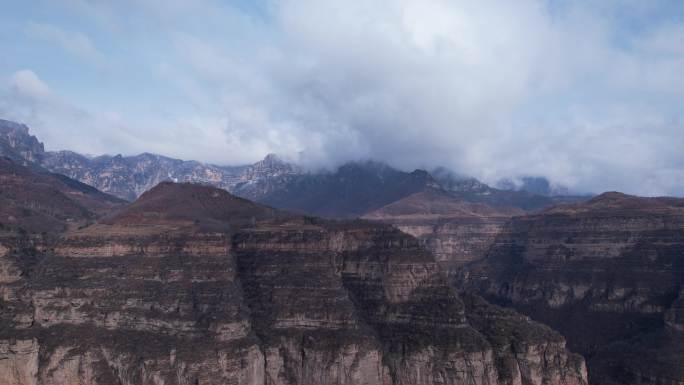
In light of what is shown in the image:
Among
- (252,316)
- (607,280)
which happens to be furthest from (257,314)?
(607,280)

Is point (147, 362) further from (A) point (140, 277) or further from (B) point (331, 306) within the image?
(B) point (331, 306)

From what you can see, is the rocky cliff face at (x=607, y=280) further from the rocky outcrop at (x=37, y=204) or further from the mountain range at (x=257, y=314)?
the rocky outcrop at (x=37, y=204)

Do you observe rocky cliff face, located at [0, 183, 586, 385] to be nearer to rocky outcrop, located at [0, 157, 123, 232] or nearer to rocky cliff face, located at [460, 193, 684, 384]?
rocky cliff face, located at [460, 193, 684, 384]

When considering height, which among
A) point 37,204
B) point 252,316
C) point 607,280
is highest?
point 37,204

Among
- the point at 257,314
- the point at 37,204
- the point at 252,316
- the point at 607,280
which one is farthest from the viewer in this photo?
the point at 37,204

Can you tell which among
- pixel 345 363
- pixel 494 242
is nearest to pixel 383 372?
pixel 345 363

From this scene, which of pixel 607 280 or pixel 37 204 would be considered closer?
pixel 607 280

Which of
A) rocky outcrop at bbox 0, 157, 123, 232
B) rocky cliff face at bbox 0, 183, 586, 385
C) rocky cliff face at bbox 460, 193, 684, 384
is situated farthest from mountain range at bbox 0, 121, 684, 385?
rocky outcrop at bbox 0, 157, 123, 232

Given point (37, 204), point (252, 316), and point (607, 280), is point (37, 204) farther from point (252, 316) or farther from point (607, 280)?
point (607, 280)
